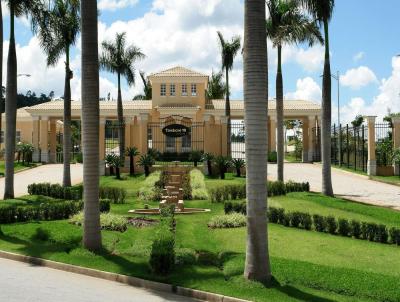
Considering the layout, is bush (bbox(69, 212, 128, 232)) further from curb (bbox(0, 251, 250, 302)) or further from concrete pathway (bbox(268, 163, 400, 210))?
concrete pathway (bbox(268, 163, 400, 210))

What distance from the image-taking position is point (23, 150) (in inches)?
1560

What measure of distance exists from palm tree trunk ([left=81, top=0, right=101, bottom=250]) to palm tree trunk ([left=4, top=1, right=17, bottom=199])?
954 centimetres

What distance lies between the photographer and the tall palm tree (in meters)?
19.8

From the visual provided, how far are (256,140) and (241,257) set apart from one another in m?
2.68

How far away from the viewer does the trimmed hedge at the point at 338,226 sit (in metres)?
12.9

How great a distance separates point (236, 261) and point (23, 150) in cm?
3291

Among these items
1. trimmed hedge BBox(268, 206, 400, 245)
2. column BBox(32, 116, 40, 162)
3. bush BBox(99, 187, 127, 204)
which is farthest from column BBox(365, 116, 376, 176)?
column BBox(32, 116, 40, 162)

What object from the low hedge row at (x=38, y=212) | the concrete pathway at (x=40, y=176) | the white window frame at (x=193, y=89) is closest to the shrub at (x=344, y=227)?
the low hedge row at (x=38, y=212)

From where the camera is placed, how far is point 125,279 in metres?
9.62

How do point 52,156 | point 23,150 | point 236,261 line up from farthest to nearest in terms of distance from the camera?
point 52,156 < point 23,150 < point 236,261

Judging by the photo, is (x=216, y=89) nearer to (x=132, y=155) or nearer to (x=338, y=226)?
(x=132, y=155)

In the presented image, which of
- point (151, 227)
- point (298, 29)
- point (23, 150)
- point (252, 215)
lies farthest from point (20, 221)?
point (23, 150)

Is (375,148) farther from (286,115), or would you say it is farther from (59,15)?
(59,15)

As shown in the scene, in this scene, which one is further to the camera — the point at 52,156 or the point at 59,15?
the point at 52,156
